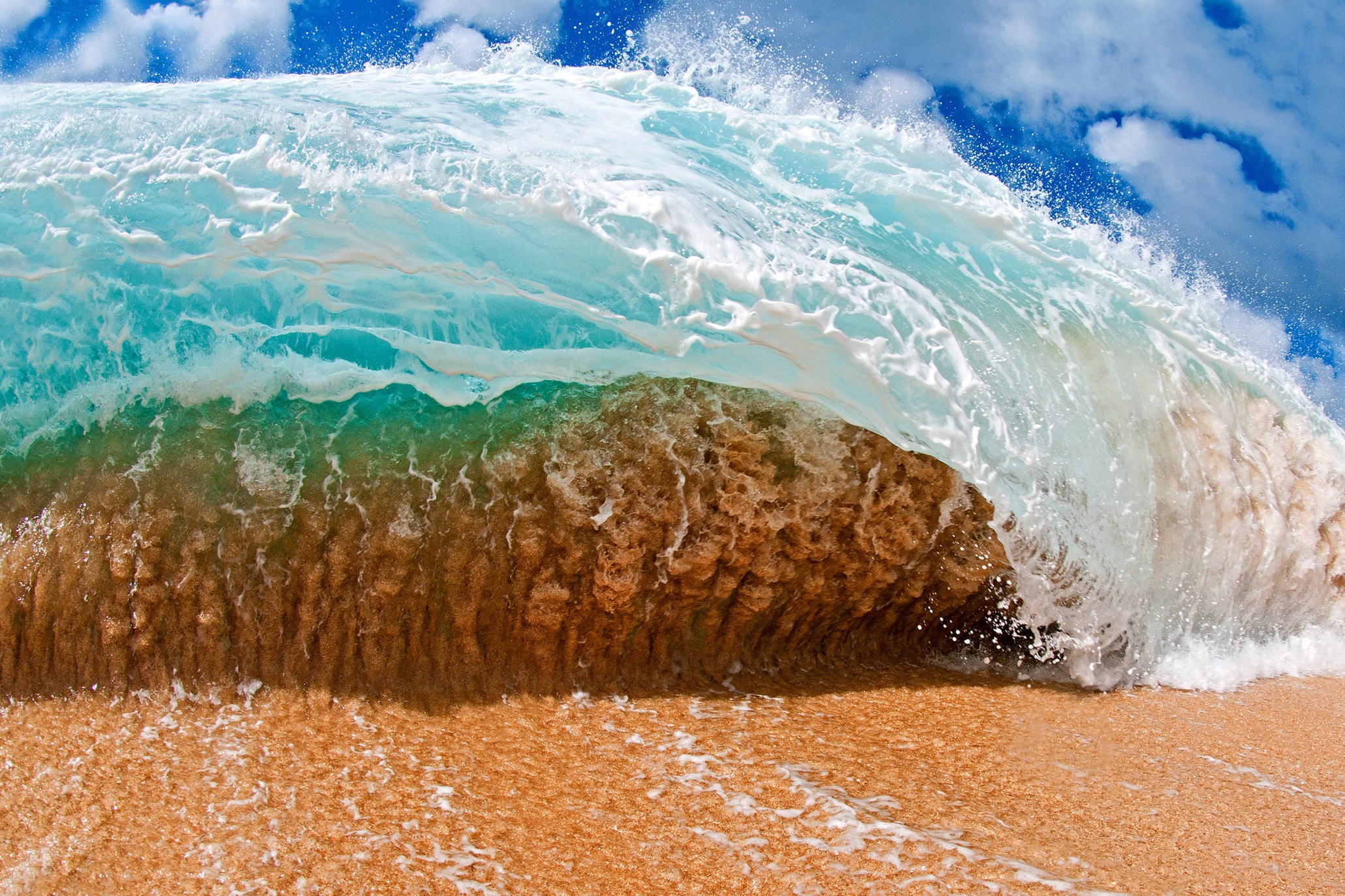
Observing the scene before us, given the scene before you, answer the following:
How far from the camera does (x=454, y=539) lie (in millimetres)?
3652

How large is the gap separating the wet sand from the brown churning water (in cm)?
23

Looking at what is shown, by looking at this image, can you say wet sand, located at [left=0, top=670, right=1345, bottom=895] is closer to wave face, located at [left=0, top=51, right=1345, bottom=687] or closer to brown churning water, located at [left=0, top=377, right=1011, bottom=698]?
brown churning water, located at [left=0, top=377, right=1011, bottom=698]

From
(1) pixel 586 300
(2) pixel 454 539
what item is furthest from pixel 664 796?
(1) pixel 586 300

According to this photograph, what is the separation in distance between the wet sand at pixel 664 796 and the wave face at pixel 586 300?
1.09 m

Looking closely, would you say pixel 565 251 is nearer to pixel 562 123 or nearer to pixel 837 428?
pixel 562 123

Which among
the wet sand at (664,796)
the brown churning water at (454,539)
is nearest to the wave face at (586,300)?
the brown churning water at (454,539)

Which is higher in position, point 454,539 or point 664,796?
point 454,539

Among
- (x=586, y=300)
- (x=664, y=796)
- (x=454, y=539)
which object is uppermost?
(x=586, y=300)

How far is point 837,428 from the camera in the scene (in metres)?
4.05

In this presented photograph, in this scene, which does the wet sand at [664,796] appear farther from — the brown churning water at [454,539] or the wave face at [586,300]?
the wave face at [586,300]

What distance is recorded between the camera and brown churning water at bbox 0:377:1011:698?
347 cm

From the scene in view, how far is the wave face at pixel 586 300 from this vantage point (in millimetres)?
3562

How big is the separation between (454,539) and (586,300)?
1.25 metres

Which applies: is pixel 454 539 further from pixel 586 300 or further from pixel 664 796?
pixel 664 796
